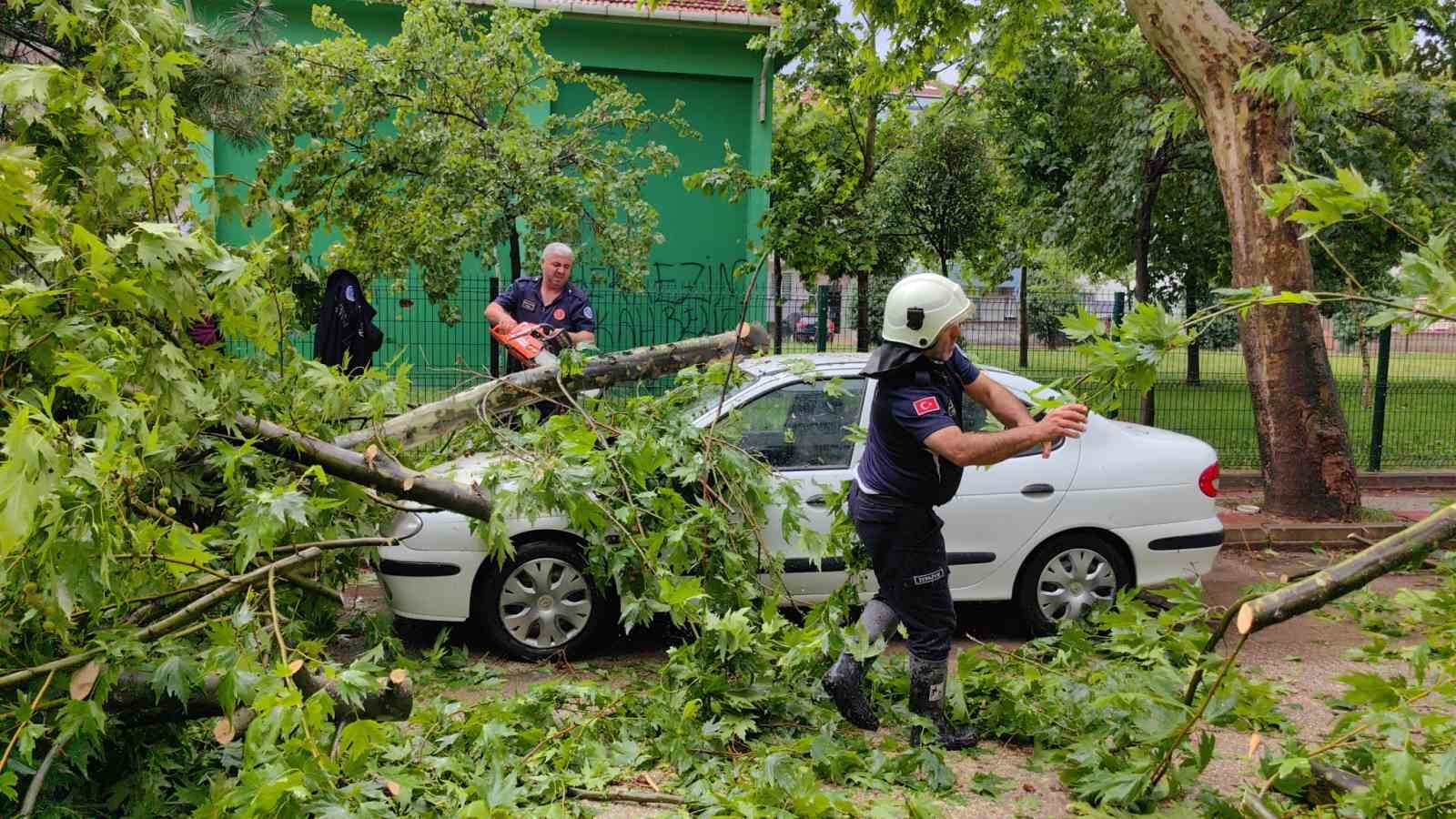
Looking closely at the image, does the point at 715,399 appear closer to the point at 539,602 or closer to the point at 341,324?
the point at 539,602

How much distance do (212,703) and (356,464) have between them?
137 cm

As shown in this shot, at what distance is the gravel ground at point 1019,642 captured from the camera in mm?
4254

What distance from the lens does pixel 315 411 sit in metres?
5.00

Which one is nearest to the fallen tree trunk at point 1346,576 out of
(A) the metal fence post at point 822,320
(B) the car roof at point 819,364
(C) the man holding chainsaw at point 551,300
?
(B) the car roof at point 819,364

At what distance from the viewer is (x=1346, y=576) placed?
Answer: 2.78 meters

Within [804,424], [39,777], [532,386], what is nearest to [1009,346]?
[804,424]

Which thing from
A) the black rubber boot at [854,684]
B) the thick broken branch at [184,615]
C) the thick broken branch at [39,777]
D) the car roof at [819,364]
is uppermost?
the car roof at [819,364]

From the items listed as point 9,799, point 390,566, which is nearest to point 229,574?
point 9,799

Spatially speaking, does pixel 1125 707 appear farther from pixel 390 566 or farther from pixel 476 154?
pixel 476 154

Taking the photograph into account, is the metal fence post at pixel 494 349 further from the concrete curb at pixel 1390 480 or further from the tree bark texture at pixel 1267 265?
the concrete curb at pixel 1390 480

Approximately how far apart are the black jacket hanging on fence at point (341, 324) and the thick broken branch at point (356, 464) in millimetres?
3274

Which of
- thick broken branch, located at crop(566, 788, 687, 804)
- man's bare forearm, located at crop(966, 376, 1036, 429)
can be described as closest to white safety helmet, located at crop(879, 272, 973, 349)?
man's bare forearm, located at crop(966, 376, 1036, 429)

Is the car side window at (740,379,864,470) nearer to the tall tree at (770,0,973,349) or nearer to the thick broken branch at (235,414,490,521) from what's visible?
the thick broken branch at (235,414,490,521)

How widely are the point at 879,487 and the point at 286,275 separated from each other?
120 inches
